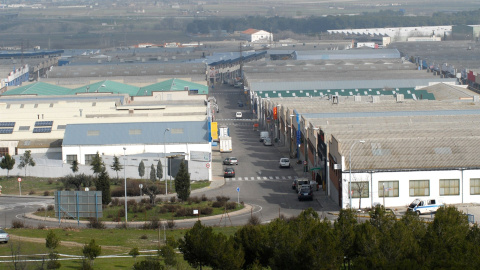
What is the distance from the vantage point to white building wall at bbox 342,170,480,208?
176ft

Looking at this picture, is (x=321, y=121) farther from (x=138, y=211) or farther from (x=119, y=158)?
(x=138, y=211)

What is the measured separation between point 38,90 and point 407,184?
60.6 metres

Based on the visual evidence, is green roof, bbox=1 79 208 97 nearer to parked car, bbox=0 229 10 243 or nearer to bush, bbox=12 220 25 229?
bush, bbox=12 220 25 229

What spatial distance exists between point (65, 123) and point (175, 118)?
9667 millimetres

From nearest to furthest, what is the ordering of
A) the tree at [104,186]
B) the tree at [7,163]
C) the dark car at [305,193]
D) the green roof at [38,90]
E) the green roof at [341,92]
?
the tree at [104,186] → the dark car at [305,193] → the tree at [7,163] → the green roof at [38,90] → the green roof at [341,92]

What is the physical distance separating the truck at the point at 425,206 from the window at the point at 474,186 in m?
3.32

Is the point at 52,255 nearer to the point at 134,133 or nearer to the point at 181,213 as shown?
the point at 181,213

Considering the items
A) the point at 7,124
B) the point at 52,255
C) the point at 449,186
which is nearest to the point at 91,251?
the point at 52,255

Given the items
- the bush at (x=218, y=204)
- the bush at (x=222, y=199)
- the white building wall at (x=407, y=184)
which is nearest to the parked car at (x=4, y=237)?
the bush at (x=218, y=204)

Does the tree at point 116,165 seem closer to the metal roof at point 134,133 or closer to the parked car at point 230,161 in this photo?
the metal roof at point 134,133

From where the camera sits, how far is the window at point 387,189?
53750mm

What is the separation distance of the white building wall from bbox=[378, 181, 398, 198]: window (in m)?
0.17

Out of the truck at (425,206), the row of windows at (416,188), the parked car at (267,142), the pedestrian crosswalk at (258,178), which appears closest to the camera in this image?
the truck at (425,206)

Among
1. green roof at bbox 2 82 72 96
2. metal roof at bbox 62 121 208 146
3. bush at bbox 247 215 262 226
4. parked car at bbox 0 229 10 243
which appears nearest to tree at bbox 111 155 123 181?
metal roof at bbox 62 121 208 146
